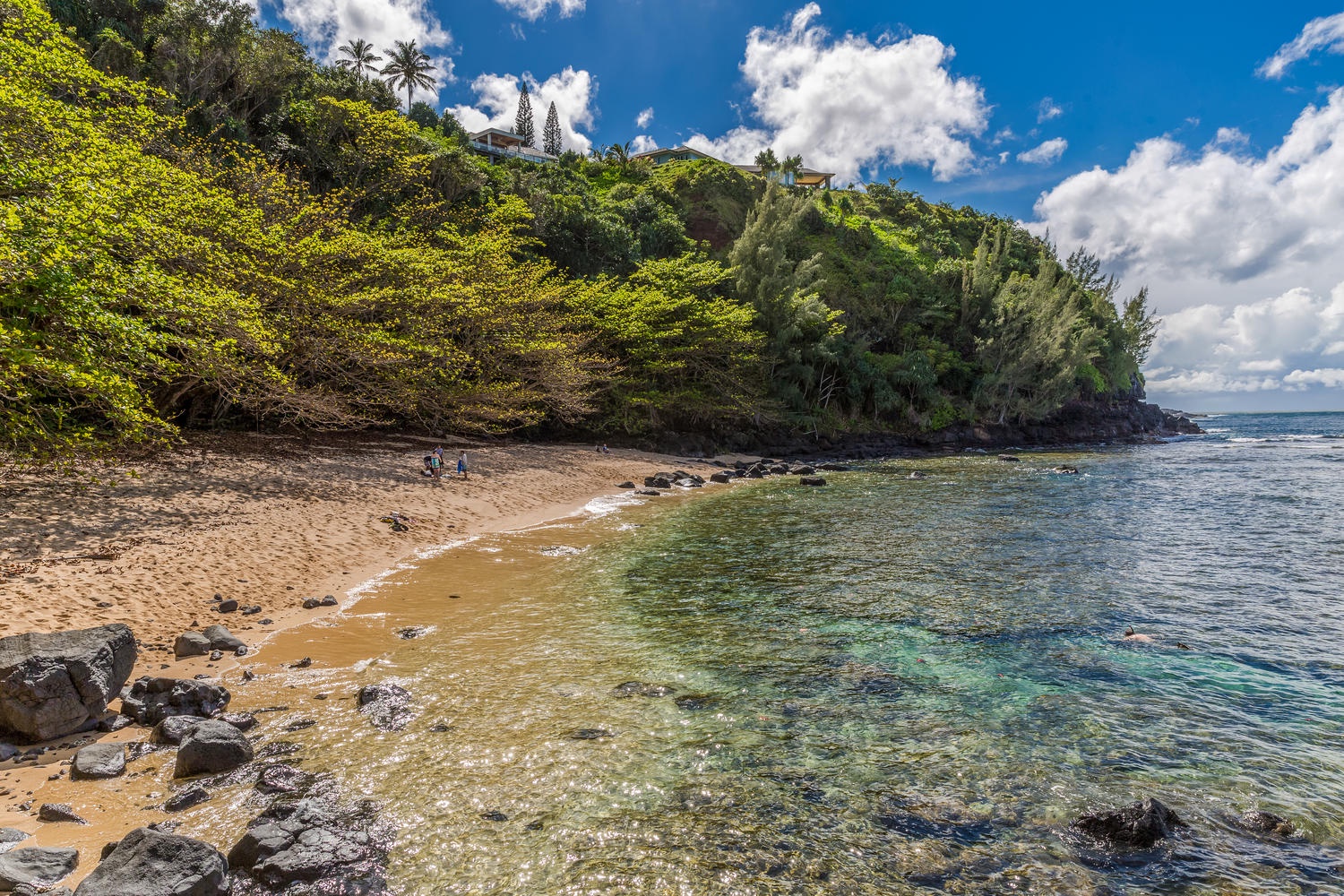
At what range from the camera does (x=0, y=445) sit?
1355cm

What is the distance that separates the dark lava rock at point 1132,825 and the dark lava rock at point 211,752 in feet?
26.9

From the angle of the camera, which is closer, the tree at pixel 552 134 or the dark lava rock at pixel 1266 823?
the dark lava rock at pixel 1266 823

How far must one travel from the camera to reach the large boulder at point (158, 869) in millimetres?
3996

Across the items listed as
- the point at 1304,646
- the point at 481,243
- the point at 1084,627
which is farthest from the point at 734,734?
the point at 481,243

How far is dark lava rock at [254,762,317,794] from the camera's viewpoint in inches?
221

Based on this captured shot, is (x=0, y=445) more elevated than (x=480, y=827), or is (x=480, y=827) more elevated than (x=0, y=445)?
(x=0, y=445)

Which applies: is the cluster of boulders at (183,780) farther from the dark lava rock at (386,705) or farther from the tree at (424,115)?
the tree at (424,115)

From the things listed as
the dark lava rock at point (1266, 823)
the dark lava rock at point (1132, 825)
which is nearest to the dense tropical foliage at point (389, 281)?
the dark lava rock at point (1132, 825)

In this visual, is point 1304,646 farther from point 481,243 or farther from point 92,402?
point 481,243

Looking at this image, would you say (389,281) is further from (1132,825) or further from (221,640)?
(1132,825)

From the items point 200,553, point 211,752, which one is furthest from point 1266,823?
point 200,553

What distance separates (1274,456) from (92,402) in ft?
224

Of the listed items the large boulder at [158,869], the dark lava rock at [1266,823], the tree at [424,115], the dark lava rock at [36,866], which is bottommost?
the dark lava rock at [1266,823]

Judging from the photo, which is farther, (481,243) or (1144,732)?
(481,243)
